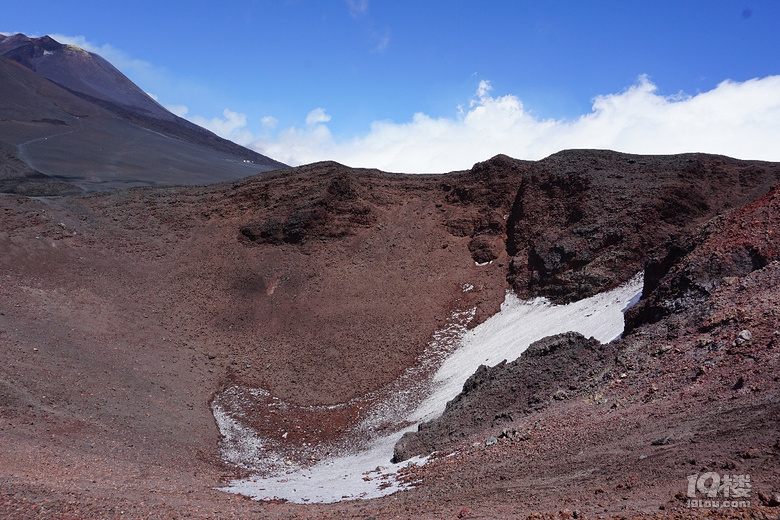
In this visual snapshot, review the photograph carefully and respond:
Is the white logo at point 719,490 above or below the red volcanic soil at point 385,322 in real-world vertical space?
below

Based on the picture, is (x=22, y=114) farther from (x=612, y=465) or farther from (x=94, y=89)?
(x=612, y=465)

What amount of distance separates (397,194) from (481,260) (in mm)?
7072

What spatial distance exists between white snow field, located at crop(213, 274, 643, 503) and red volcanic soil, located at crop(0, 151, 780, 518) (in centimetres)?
78

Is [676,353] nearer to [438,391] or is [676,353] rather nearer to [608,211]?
[438,391]

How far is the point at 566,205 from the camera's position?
22734mm

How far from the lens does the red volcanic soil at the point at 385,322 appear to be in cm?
730

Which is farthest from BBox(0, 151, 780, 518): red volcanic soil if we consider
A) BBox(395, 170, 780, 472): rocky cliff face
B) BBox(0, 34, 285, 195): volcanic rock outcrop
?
BBox(0, 34, 285, 195): volcanic rock outcrop

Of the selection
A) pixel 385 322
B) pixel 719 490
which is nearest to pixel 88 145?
pixel 385 322

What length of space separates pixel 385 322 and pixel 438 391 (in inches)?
188

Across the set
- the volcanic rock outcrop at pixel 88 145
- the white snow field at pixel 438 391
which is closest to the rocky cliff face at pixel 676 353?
the white snow field at pixel 438 391

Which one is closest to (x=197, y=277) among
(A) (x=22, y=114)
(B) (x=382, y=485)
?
(B) (x=382, y=485)

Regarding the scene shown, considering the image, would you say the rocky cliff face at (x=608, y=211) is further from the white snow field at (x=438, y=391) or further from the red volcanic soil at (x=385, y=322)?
the white snow field at (x=438, y=391)

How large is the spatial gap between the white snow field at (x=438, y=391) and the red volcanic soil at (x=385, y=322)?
78 centimetres

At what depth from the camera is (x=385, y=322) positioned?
20859 millimetres
